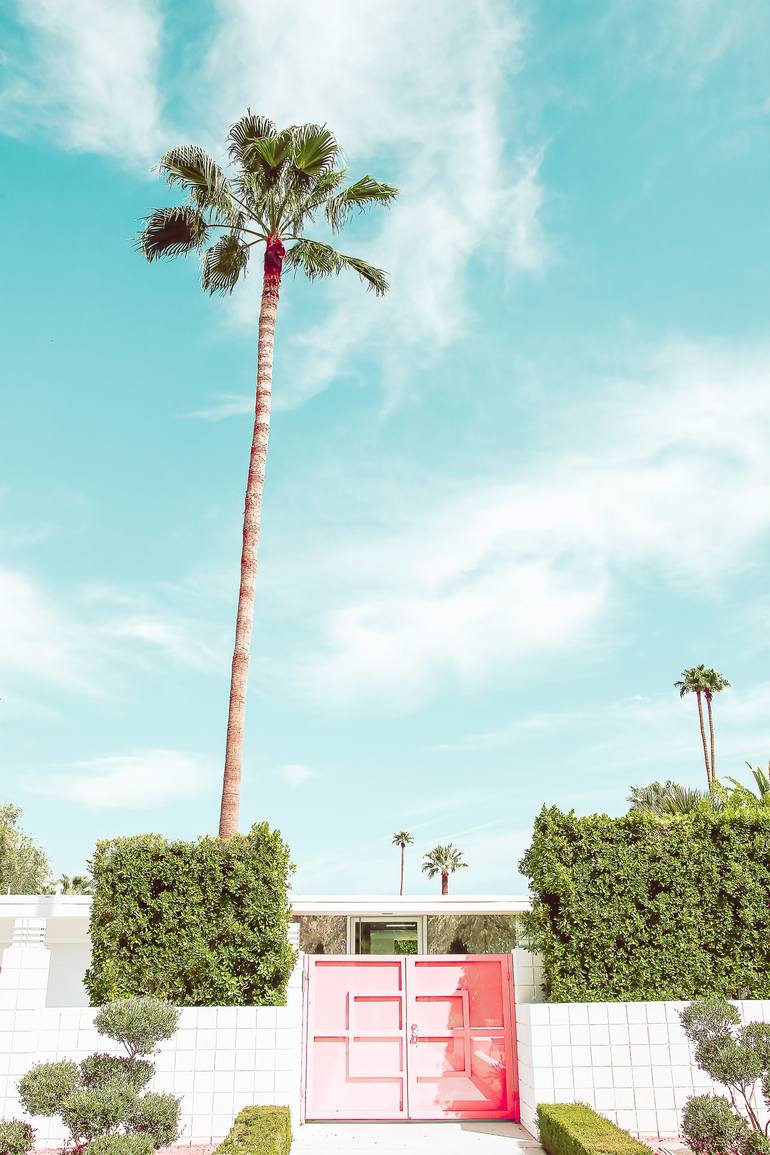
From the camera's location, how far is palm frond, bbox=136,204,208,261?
1628 cm

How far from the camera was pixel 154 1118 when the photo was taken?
26.4 feet

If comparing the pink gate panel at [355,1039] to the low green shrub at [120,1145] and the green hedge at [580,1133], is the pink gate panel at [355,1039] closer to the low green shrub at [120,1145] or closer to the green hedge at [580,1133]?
the green hedge at [580,1133]

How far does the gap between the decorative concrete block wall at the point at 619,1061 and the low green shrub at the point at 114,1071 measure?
473 cm

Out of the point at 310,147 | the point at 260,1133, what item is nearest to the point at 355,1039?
the point at 260,1133

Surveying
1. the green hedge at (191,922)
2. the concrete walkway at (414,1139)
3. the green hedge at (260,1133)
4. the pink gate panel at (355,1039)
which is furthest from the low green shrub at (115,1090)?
the pink gate panel at (355,1039)

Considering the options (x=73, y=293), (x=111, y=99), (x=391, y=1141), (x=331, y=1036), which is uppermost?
(x=111, y=99)

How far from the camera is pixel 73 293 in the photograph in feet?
51.4

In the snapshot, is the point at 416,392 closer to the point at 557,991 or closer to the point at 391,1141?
the point at 557,991

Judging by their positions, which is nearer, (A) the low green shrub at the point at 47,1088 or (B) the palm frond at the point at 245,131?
(A) the low green shrub at the point at 47,1088

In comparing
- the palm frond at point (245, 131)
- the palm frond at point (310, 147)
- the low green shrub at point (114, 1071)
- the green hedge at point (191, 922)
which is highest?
the palm frond at point (245, 131)

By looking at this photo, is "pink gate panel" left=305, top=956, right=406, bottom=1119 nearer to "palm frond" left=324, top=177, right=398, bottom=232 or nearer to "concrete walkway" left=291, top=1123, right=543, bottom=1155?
"concrete walkway" left=291, top=1123, right=543, bottom=1155

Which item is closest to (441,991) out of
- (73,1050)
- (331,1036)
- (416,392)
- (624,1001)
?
(331,1036)

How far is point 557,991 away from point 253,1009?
3788mm

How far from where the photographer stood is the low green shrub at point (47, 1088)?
8266 mm
